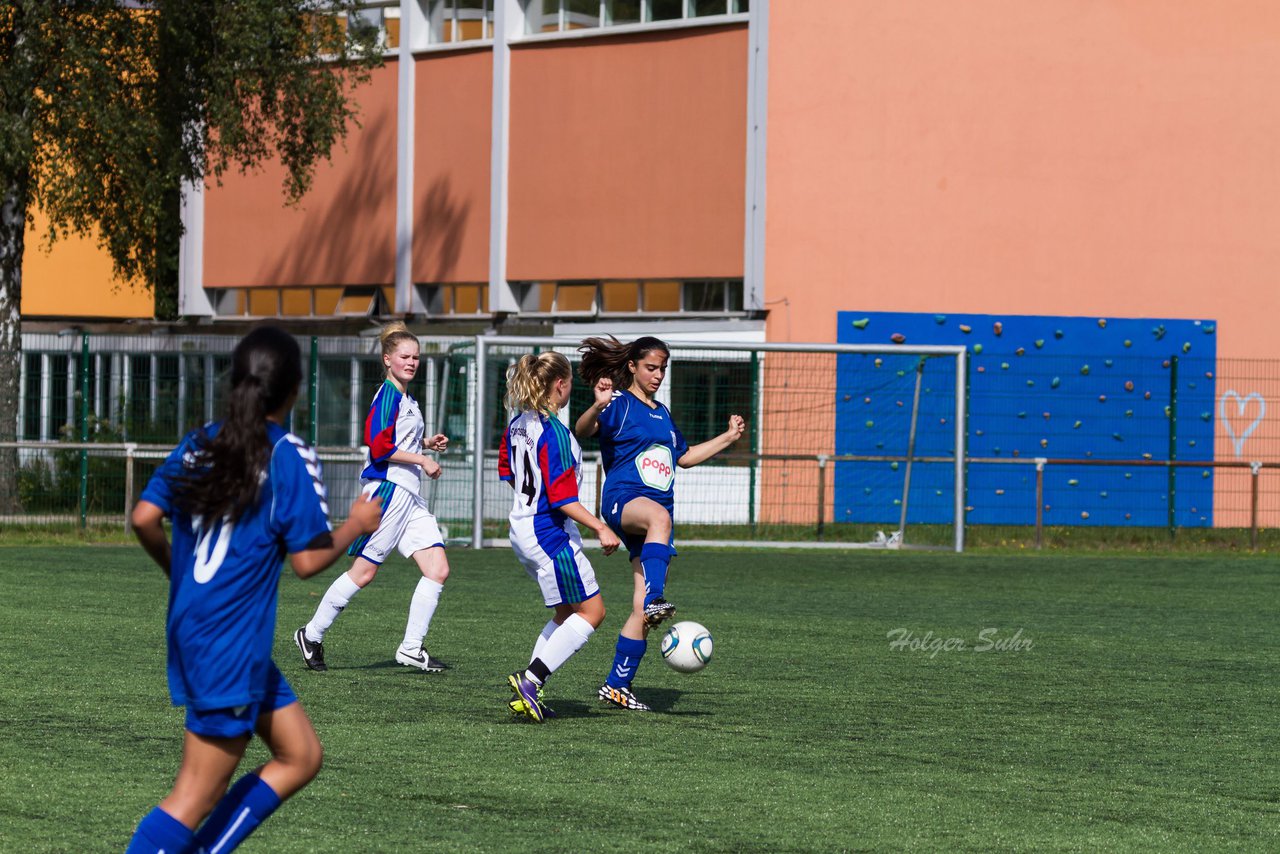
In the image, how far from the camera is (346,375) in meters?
23.4

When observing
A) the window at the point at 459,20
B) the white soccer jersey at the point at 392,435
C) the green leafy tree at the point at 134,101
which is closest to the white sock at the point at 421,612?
the white soccer jersey at the point at 392,435

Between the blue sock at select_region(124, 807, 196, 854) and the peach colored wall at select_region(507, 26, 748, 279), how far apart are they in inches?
845

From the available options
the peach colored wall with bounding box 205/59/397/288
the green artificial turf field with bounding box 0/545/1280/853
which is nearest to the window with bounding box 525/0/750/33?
the peach colored wall with bounding box 205/59/397/288

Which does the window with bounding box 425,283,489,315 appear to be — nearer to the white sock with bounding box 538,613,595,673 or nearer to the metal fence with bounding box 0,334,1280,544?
the metal fence with bounding box 0,334,1280,544

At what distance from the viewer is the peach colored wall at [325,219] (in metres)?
29.2

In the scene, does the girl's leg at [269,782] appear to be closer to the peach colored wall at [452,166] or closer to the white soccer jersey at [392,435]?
the white soccer jersey at [392,435]

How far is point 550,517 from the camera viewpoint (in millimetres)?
8375

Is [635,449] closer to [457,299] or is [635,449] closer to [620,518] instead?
[620,518]

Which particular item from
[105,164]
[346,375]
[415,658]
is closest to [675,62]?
[346,375]

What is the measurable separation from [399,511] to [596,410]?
2014mm

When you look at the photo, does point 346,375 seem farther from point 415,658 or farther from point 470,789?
point 470,789

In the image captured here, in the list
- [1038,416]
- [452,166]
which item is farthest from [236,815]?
[452,166]

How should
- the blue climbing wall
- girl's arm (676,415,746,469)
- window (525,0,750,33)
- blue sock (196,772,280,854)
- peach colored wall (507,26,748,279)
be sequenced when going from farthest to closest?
1. window (525,0,750,33)
2. peach colored wall (507,26,748,279)
3. the blue climbing wall
4. girl's arm (676,415,746,469)
5. blue sock (196,772,280,854)

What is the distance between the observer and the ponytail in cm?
833
